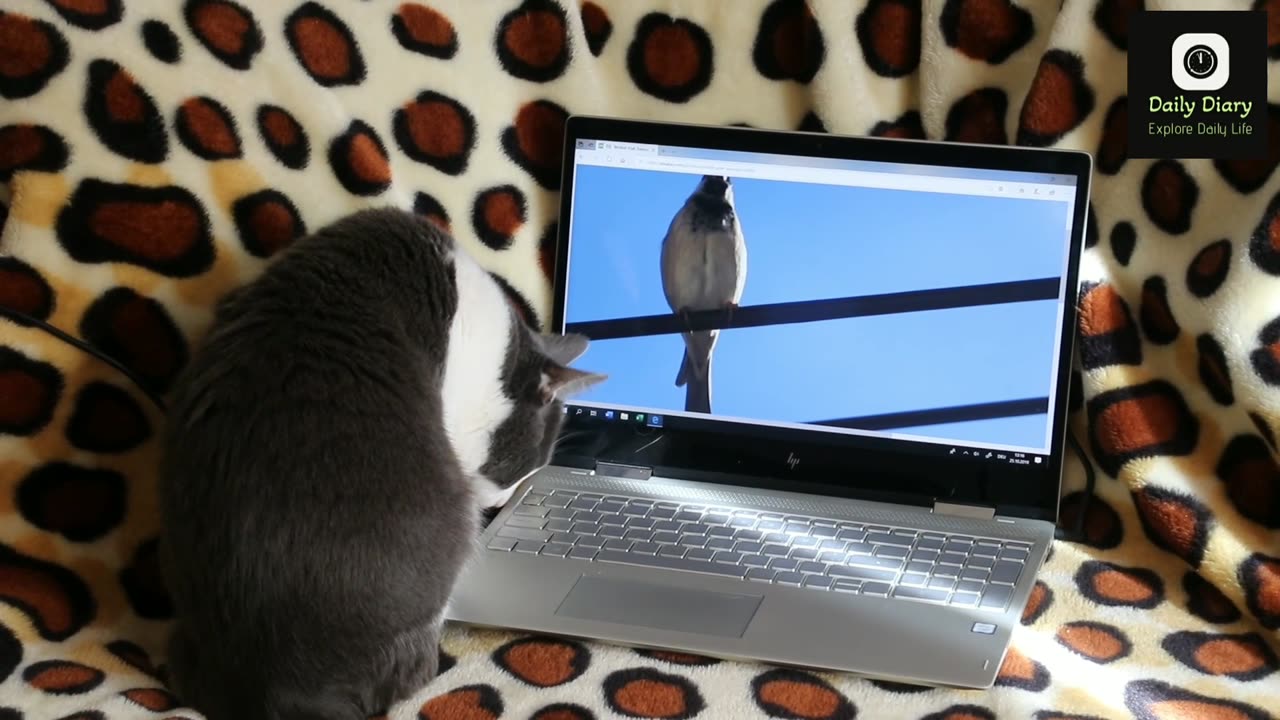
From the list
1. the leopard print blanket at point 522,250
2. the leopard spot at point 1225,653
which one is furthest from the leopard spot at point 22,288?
the leopard spot at point 1225,653

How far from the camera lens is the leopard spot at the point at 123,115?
118 cm

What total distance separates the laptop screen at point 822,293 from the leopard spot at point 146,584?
436mm

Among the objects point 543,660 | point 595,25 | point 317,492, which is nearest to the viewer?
point 317,492

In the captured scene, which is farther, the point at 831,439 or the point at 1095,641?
the point at 831,439

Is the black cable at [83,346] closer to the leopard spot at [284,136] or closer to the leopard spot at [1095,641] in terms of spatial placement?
the leopard spot at [284,136]

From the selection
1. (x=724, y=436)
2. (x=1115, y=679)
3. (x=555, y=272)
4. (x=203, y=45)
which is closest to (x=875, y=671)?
(x=1115, y=679)

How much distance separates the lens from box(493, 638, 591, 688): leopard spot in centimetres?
109

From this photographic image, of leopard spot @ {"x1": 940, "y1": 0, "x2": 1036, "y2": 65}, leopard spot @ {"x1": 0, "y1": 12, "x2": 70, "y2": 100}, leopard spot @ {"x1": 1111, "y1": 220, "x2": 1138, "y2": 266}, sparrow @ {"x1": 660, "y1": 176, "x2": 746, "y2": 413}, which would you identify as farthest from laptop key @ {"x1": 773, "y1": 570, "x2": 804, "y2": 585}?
leopard spot @ {"x1": 0, "y1": 12, "x2": 70, "y2": 100}

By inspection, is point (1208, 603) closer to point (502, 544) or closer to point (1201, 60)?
point (1201, 60)

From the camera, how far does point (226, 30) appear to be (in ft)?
4.12

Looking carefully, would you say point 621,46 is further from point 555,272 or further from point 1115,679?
point 1115,679

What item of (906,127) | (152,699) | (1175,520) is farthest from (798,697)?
(906,127)

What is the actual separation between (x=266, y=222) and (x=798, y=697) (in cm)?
66

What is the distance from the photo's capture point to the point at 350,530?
3.25 ft
